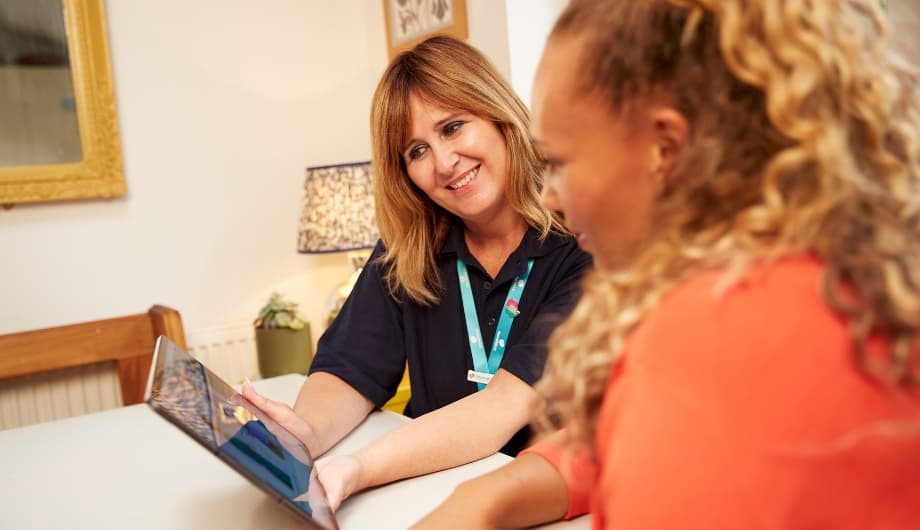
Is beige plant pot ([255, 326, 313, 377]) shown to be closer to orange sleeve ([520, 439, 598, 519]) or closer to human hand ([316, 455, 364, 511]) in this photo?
human hand ([316, 455, 364, 511])

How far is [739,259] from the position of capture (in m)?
0.48

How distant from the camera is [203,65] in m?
3.03

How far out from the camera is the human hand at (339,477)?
3.54 feet

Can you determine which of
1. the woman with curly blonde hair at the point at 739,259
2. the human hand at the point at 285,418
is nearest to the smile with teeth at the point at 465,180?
the human hand at the point at 285,418

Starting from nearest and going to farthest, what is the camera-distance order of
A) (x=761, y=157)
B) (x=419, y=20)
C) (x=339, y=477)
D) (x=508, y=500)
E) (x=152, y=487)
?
(x=761, y=157) < (x=508, y=500) < (x=339, y=477) < (x=152, y=487) < (x=419, y=20)

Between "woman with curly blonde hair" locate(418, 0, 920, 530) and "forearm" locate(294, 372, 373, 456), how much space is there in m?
0.79

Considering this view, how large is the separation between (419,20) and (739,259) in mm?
2712

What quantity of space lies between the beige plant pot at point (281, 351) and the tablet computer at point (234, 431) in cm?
178

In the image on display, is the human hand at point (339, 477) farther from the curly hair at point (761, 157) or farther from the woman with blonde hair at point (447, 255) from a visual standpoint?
the curly hair at point (761, 157)

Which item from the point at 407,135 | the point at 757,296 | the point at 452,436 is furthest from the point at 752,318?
the point at 407,135

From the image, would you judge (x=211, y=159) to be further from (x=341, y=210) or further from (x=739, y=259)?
(x=739, y=259)

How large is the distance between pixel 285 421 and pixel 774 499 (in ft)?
3.16

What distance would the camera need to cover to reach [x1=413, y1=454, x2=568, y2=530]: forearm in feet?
3.01

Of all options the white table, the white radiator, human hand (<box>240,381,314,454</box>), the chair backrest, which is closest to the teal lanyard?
the white table
